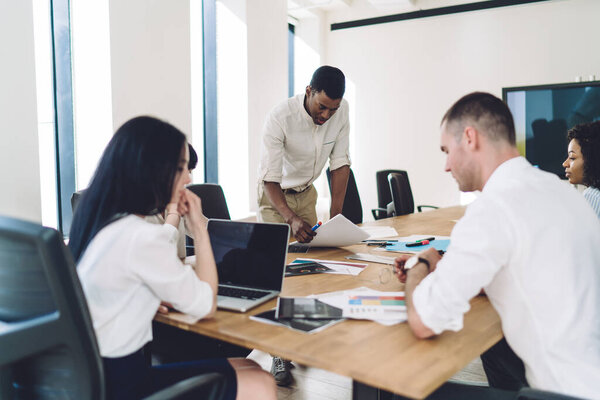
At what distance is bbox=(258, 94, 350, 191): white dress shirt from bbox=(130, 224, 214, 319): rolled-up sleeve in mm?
1433

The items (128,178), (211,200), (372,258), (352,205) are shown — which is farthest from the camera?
(352,205)

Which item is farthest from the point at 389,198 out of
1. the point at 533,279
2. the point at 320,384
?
the point at 533,279

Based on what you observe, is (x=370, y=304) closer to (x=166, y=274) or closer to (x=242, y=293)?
(x=242, y=293)

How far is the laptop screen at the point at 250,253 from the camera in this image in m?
1.55

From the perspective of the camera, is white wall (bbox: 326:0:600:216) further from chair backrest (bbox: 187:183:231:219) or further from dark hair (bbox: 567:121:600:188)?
chair backrest (bbox: 187:183:231:219)

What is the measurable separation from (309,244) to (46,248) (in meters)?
1.47

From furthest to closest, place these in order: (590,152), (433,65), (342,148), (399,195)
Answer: (433,65), (399,195), (342,148), (590,152)

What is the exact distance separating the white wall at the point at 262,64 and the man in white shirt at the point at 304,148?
2.14 metres

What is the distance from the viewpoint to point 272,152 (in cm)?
270

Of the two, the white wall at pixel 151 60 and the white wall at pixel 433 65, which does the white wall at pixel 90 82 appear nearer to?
the white wall at pixel 151 60

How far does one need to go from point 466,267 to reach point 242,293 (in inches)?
28.1

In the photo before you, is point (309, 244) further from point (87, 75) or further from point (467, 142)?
point (87, 75)

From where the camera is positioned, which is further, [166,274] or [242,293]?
[242,293]

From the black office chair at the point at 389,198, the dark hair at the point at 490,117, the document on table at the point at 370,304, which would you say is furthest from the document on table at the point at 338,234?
the black office chair at the point at 389,198
